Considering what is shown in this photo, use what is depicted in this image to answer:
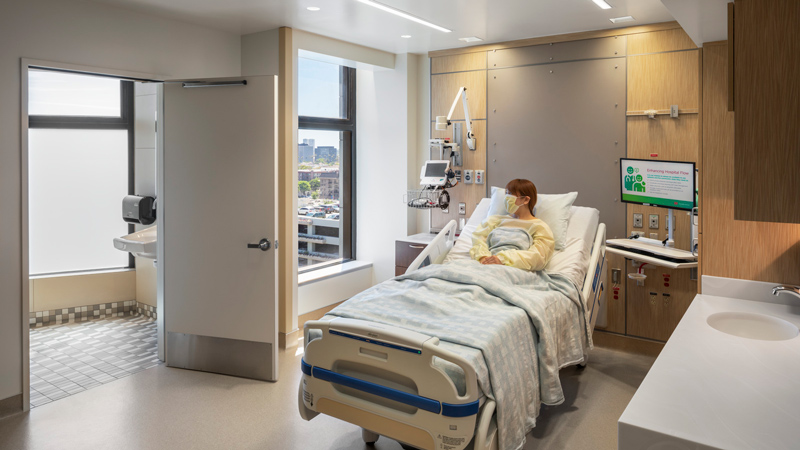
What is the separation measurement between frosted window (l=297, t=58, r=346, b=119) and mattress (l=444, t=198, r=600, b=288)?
195cm

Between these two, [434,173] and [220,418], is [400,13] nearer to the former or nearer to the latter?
[434,173]

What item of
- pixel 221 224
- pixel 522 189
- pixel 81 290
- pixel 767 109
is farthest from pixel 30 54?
pixel 767 109

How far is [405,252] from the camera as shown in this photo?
16.0ft

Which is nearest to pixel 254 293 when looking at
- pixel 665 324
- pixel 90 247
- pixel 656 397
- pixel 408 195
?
pixel 408 195

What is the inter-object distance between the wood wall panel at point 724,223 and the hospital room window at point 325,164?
3.45 metres

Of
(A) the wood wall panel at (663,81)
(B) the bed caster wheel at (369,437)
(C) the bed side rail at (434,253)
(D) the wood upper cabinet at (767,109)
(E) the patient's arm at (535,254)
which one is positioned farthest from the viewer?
(A) the wood wall panel at (663,81)

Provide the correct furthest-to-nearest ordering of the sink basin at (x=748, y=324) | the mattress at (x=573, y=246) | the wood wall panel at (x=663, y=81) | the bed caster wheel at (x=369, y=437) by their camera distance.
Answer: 1. the wood wall panel at (x=663, y=81)
2. the mattress at (x=573, y=246)
3. the bed caster wheel at (x=369, y=437)
4. the sink basin at (x=748, y=324)

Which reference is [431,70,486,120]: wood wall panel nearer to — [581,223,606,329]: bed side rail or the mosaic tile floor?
[581,223,606,329]: bed side rail

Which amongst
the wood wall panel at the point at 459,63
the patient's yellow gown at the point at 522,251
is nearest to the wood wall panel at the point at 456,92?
the wood wall panel at the point at 459,63

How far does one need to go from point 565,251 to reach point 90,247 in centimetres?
425

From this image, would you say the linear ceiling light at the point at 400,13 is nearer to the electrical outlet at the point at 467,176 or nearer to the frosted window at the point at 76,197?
the electrical outlet at the point at 467,176

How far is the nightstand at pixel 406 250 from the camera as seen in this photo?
4785mm

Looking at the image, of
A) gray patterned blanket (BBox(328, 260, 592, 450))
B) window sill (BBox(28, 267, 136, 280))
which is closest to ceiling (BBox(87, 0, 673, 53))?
gray patterned blanket (BBox(328, 260, 592, 450))

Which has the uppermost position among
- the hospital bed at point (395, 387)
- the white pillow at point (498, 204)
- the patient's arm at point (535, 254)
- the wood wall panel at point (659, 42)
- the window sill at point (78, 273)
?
the wood wall panel at point (659, 42)
